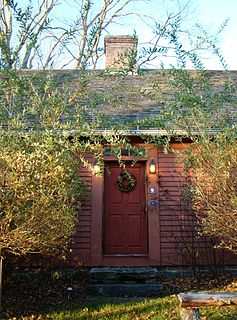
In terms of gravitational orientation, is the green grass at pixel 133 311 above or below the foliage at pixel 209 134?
below

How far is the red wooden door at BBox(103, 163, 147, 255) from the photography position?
8055 mm

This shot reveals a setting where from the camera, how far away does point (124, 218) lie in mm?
8180

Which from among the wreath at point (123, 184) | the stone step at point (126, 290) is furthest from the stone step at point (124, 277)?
the wreath at point (123, 184)

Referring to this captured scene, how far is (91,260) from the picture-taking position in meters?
7.72

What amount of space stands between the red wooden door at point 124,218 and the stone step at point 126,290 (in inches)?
60.4

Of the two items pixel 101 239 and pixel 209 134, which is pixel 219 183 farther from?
pixel 101 239

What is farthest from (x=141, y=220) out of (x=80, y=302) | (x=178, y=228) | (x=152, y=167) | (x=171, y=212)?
(x=80, y=302)

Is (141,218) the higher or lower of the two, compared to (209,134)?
lower

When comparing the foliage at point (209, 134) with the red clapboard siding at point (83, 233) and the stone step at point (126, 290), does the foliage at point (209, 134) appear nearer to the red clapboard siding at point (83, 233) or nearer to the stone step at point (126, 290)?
the stone step at point (126, 290)

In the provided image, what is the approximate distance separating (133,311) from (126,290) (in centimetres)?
106

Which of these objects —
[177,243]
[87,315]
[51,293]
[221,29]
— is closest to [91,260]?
[51,293]

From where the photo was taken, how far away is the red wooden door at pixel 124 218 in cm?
805

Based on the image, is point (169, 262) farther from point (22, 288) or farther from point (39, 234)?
point (39, 234)

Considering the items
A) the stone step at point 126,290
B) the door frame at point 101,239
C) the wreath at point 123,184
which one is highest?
the wreath at point 123,184
